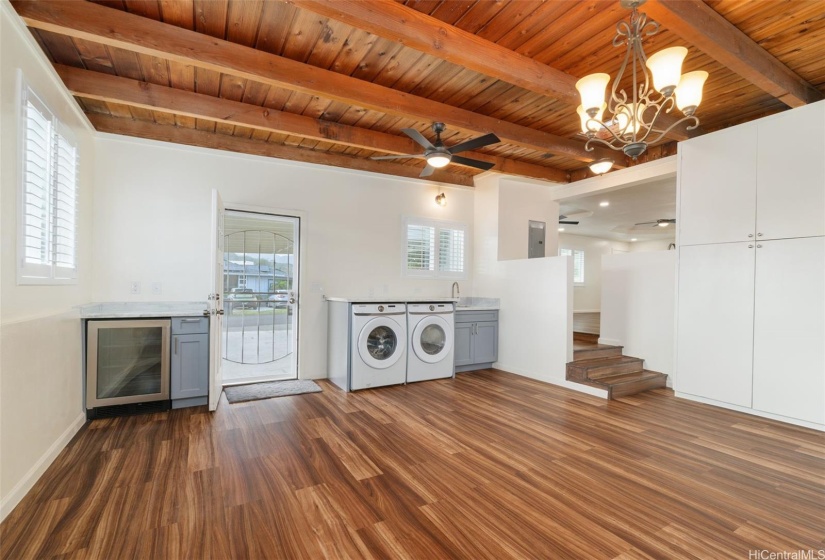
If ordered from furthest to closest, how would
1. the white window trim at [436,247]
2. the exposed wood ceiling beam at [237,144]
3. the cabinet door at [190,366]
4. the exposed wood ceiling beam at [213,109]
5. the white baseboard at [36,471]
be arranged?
the white window trim at [436,247] < the exposed wood ceiling beam at [237,144] < the cabinet door at [190,366] < the exposed wood ceiling beam at [213,109] < the white baseboard at [36,471]

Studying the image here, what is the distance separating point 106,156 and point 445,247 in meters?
4.29

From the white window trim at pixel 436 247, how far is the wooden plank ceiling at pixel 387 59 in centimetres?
153

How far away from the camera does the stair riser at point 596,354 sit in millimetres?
4848

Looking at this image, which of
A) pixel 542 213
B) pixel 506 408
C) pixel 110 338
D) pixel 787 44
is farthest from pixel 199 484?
pixel 542 213

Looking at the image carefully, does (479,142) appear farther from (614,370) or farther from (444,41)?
(614,370)

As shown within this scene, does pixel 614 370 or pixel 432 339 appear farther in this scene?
pixel 432 339

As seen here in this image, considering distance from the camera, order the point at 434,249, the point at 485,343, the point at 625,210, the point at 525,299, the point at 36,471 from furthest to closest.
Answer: the point at 625,210 → the point at 434,249 → the point at 485,343 → the point at 525,299 → the point at 36,471

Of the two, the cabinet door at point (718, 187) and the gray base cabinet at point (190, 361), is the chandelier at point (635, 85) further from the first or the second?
the gray base cabinet at point (190, 361)

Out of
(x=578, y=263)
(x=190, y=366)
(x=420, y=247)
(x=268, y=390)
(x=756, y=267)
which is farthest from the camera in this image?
(x=578, y=263)

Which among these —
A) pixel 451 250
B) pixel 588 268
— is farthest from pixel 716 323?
pixel 588 268

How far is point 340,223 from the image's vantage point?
16.6 ft

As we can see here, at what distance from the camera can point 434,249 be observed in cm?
577

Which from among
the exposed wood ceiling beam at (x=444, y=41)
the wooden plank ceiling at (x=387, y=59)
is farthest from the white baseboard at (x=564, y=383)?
the exposed wood ceiling beam at (x=444, y=41)

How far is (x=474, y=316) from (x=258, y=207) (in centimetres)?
320
